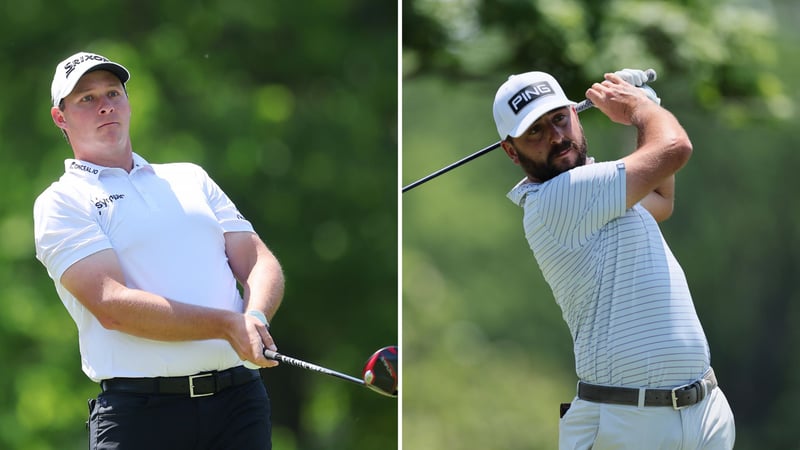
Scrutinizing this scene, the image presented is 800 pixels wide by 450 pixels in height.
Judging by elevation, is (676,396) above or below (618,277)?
Result: below

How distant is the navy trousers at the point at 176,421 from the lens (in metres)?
3.87

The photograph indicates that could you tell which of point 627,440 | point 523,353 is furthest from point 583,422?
point 523,353

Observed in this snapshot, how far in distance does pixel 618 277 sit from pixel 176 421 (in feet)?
4.63

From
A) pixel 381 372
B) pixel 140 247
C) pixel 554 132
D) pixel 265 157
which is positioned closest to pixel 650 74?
pixel 554 132

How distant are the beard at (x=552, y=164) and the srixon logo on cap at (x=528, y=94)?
0.16 meters

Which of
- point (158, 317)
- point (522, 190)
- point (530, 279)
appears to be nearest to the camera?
point (158, 317)

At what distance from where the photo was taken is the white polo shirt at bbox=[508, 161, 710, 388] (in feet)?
12.8

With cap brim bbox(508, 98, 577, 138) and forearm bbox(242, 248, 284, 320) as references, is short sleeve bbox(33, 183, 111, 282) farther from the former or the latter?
cap brim bbox(508, 98, 577, 138)

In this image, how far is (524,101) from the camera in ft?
13.6

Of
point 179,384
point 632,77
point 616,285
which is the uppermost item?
point 632,77

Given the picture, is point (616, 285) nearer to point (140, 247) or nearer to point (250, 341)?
point (250, 341)

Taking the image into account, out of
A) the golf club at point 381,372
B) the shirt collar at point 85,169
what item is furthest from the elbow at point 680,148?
the shirt collar at point 85,169

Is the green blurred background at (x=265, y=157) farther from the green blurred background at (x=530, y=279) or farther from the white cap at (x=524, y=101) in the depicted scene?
the white cap at (x=524, y=101)

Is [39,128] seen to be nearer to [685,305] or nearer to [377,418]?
[377,418]
